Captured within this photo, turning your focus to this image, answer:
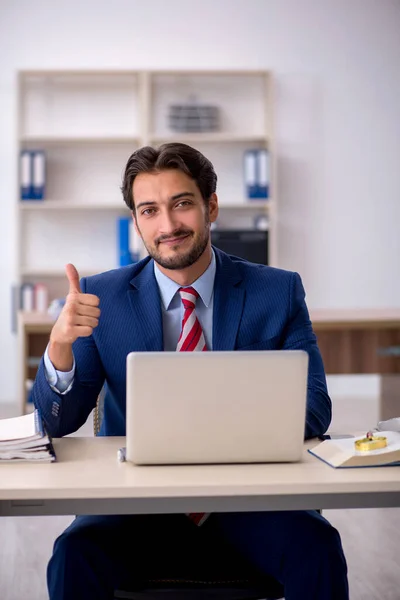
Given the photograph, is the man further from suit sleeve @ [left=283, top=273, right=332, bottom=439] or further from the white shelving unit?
the white shelving unit

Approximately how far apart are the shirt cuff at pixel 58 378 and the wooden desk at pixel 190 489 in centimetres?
34

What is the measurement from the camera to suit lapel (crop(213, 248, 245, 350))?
194 cm

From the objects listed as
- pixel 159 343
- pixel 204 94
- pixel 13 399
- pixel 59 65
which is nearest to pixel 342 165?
pixel 204 94

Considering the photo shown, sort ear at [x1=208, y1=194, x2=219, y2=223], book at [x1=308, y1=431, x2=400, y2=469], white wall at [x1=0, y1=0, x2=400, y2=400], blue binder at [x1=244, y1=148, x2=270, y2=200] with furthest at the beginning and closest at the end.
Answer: white wall at [x1=0, y1=0, x2=400, y2=400], blue binder at [x1=244, y1=148, x2=270, y2=200], ear at [x1=208, y1=194, x2=219, y2=223], book at [x1=308, y1=431, x2=400, y2=469]

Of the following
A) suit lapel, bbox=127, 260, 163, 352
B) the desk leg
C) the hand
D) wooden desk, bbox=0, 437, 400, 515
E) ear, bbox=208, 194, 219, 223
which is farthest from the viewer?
the desk leg

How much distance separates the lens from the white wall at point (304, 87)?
20.3 feet

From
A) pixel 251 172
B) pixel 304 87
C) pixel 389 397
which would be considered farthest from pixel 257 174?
pixel 389 397

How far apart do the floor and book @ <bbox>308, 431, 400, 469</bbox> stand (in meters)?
1.25

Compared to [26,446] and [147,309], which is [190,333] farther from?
[26,446]

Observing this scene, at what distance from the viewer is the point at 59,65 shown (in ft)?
20.3

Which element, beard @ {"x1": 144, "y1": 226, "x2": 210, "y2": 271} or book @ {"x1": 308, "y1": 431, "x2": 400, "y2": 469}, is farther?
beard @ {"x1": 144, "y1": 226, "x2": 210, "y2": 271}

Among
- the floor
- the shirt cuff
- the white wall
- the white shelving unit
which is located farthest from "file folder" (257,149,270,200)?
the shirt cuff

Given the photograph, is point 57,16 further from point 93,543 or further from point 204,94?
point 93,543

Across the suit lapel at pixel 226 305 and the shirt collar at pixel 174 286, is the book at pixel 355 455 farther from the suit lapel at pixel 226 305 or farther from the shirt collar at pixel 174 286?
the shirt collar at pixel 174 286
